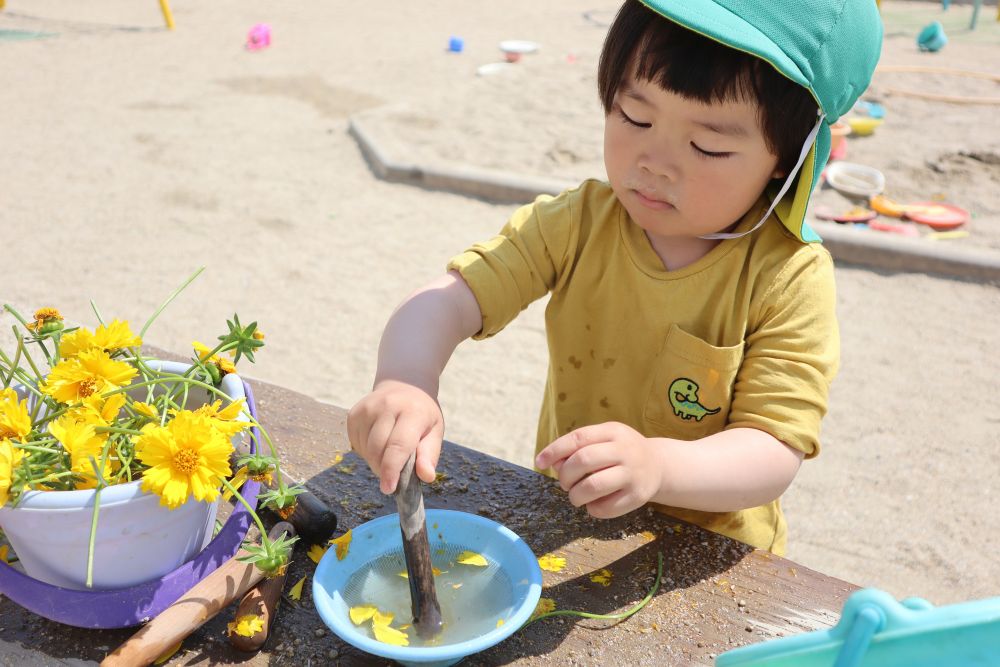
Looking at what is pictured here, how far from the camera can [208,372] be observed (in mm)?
1207

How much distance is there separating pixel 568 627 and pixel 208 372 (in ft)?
1.92

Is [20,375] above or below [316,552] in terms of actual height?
above

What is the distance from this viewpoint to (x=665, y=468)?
123cm

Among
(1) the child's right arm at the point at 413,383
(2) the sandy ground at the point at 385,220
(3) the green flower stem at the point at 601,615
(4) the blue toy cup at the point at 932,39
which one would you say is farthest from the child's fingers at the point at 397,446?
(4) the blue toy cup at the point at 932,39

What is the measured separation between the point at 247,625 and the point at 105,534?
20 centimetres

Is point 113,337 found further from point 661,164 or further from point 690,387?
point 690,387

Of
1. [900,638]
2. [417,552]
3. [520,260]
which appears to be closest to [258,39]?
[520,260]

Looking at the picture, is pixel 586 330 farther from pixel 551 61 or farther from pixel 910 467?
pixel 551 61

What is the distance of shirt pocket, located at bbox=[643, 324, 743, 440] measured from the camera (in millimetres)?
1500

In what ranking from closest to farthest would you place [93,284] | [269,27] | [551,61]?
[93,284], [551,61], [269,27]

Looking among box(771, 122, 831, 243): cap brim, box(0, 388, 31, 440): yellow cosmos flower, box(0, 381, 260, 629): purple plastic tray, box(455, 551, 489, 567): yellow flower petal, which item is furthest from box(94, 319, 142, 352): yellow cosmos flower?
box(771, 122, 831, 243): cap brim

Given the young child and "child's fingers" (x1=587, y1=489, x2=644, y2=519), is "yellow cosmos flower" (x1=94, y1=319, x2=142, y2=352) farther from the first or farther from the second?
"child's fingers" (x1=587, y1=489, x2=644, y2=519)

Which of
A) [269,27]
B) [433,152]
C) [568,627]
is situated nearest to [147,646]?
[568,627]

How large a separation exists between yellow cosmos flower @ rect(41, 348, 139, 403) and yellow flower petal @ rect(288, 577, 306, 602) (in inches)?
14.1
